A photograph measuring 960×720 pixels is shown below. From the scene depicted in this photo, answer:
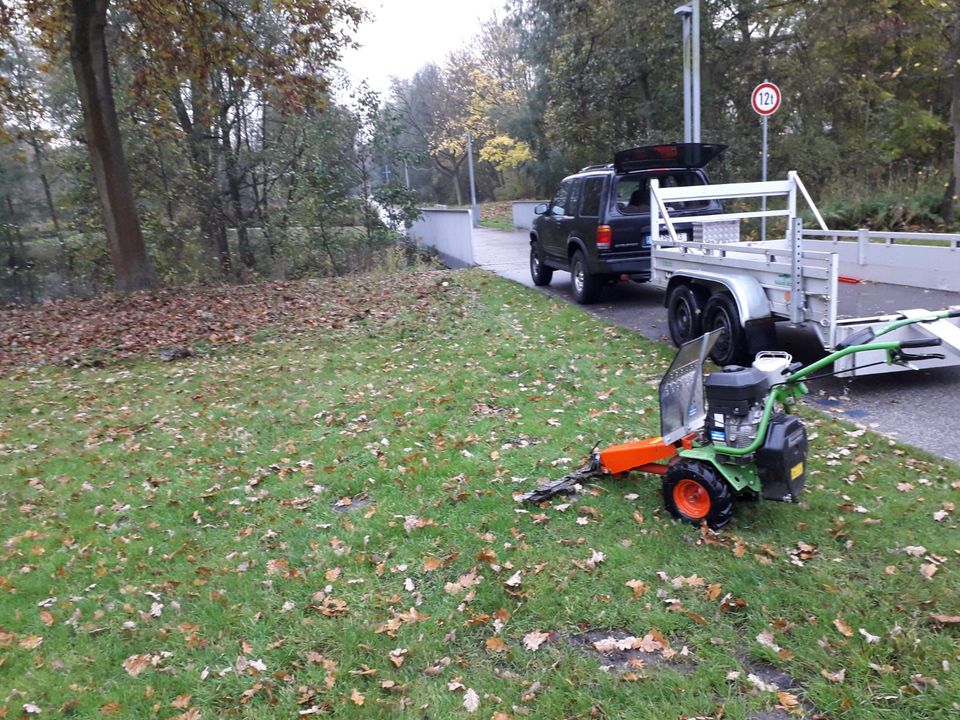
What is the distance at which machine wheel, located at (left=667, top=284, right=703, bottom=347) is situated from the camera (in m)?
8.46

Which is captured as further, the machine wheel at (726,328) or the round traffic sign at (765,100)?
the round traffic sign at (765,100)

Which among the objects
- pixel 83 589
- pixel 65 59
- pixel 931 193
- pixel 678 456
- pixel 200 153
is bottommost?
pixel 83 589

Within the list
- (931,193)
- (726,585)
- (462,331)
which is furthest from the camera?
(931,193)

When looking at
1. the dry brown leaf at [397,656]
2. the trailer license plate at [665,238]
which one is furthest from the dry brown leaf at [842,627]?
the trailer license plate at [665,238]

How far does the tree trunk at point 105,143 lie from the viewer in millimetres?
14555

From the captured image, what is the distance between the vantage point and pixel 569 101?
2436cm

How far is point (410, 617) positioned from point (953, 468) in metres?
3.66

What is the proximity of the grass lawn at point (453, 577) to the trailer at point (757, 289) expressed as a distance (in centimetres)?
100

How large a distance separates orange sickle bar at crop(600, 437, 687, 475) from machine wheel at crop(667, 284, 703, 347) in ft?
12.4

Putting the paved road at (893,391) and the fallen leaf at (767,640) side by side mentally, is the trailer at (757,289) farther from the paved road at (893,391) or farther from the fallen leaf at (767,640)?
the fallen leaf at (767,640)

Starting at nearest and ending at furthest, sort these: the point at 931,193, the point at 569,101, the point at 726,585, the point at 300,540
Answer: the point at 726,585
the point at 300,540
the point at 931,193
the point at 569,101

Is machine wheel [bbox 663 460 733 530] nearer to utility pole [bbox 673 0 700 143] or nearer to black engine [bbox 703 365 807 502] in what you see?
black engine [bbox 703 365 807 502]

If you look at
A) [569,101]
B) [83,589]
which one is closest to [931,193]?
[569,101]

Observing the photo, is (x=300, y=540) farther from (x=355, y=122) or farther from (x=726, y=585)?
(x=355, y=122)
